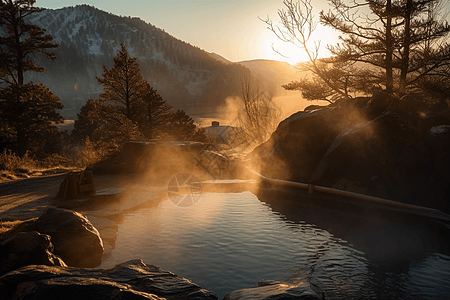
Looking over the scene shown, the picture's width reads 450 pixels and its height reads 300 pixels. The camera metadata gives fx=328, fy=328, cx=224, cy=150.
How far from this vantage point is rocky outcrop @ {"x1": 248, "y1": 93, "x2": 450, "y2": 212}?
770 centimetres

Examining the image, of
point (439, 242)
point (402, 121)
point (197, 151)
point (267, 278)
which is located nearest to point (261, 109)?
point (197, 151)

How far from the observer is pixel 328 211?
746 centimetres

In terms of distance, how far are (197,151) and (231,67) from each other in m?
122

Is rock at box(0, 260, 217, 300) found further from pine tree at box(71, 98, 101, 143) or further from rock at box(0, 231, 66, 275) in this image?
pine tree at box(71, 98, 101, 143)

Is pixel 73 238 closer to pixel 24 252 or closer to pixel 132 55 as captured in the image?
pixel 24 252

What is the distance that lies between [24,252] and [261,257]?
311 centimetres

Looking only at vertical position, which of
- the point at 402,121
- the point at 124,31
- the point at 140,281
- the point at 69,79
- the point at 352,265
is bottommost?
the point at 352,265

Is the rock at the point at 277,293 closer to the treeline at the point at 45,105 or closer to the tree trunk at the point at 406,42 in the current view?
the tree trunk at the point at 406,42

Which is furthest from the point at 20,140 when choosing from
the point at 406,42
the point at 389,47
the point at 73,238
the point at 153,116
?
the point at 406,42

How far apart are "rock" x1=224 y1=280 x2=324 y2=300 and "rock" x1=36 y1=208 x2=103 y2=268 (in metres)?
2.31

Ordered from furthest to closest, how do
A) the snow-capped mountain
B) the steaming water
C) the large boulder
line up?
the snow-capped mountain → the large boulder → the steaming water

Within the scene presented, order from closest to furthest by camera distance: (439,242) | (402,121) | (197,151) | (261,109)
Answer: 1. (439,242)
2. (402,121)
3. (197,151)
4. (261,109)

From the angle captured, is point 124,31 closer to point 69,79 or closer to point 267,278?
point 69,79

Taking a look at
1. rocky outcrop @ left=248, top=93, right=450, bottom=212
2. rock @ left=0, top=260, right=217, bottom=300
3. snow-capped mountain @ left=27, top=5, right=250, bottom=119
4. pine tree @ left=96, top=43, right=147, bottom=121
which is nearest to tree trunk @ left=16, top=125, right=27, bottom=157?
pine tree @ left=96, top=43, right=147, bottom=121
